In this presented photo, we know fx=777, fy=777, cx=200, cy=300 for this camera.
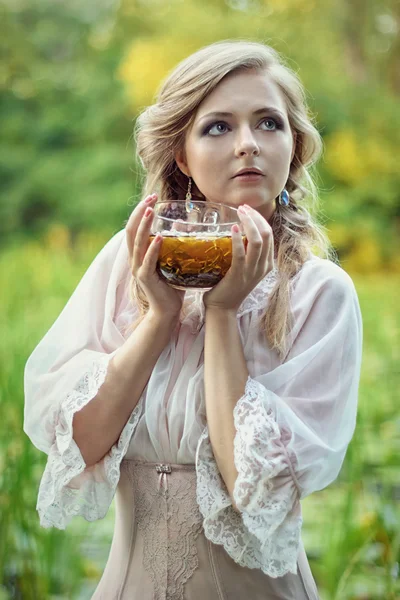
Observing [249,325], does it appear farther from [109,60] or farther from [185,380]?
[109,60]

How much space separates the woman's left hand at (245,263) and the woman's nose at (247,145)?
0.11 metres

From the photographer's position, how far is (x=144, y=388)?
1117mm

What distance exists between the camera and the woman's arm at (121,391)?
108 centimetres

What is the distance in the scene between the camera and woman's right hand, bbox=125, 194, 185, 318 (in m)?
1.00


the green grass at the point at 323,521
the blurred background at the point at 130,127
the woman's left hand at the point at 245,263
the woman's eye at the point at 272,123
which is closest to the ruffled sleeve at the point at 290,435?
the woman's left hand at the point at 245,263

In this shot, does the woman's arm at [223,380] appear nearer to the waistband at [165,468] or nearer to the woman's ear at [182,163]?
the waistband at [165,468]

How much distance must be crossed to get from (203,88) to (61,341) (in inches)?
17.3

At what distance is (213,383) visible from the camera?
1.04 m

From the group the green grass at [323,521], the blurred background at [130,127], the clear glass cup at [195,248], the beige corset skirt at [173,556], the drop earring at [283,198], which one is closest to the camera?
the clear glass cup at [195,248]

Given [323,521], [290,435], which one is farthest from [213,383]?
[323,521]

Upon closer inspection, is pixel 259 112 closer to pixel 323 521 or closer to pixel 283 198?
pixel 283 198

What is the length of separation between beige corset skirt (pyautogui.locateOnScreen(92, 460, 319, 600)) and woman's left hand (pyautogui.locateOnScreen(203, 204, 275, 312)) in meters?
0.24

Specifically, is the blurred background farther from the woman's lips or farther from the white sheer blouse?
the woman's lips

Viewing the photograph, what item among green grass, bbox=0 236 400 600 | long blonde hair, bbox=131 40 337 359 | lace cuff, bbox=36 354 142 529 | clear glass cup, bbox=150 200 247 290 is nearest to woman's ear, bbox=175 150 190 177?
long blonde hair, bbox=131 40 337 359
